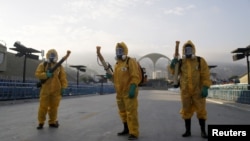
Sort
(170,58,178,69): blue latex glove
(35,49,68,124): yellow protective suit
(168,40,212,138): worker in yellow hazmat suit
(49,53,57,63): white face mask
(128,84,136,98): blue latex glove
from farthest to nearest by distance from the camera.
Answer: (49,53,57,63): white face mask → (35,49,68,124): yellow protective suit → (170,58,178,69): blue latex glove → (168,40,212,138): worker in yellow hazmat suit → (128,84,136,98): blue latex glove

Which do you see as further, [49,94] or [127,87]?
[49,94]

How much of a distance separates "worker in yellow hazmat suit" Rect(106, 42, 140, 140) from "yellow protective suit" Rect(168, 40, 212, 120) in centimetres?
98

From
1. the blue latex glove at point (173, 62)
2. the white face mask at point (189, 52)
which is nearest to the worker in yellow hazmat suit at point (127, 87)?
the blue latex glove at point (173, 62)

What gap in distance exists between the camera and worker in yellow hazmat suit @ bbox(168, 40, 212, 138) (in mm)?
6957

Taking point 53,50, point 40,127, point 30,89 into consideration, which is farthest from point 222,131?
point 30,89

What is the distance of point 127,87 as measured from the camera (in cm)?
702

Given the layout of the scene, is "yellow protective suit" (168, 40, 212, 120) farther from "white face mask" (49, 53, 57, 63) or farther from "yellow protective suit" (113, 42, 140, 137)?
"white face mask" (49, 53, 57, 63)

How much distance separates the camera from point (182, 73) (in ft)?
23.5

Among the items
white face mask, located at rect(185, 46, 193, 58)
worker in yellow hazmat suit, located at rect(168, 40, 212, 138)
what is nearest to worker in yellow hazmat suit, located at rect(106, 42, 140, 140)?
worker in yellow hazmat suit, located at rect(168, 40, 212, 138)

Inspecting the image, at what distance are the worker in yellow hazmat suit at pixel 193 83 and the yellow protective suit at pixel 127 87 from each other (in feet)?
3.11

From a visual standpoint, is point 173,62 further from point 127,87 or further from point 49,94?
point 49,94

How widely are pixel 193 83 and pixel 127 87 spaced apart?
1337mm

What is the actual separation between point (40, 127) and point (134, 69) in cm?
275

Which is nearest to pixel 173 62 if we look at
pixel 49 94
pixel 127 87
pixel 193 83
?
pixel 193 83
